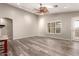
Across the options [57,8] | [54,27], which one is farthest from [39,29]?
[57,8]

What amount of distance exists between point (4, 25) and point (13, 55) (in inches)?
23.2

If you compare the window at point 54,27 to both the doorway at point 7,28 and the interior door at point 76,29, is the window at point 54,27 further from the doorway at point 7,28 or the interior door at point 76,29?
the doorway at point 7,28

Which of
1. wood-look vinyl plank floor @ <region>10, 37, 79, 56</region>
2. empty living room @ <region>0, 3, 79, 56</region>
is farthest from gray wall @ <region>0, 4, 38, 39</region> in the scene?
wood-look vinyl plank floor @ <region>10, 37, 79, 56</region>

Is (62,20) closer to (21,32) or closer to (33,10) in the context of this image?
(33,10)

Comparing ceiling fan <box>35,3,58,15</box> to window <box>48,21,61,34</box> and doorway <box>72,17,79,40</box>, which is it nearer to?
window <box>48,21,61,34</box>

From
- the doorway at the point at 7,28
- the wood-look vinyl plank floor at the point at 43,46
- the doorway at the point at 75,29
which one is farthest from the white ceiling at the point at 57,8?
the wood-look vinyl plank floor at the point at 43,46

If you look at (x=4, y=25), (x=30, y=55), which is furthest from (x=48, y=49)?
(x=4, y=25)

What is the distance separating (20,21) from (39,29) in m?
0.40

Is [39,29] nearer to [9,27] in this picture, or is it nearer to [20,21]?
[20,21]

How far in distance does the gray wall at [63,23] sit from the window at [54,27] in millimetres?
68

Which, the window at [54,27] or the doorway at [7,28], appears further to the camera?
the window at [54,27]

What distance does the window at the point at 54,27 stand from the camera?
2.28m

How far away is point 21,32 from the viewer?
2266 millimetres

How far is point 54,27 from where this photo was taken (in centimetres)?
231
